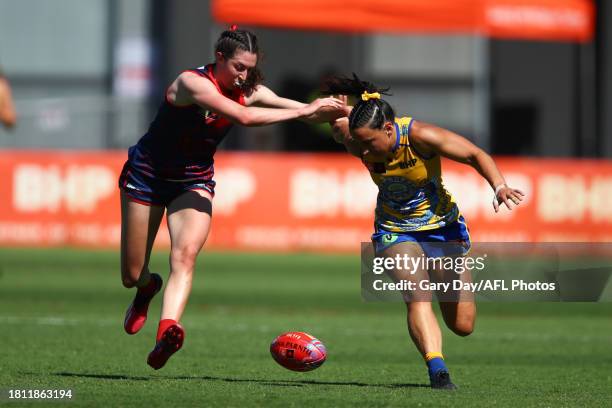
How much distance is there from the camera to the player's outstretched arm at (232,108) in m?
8.29

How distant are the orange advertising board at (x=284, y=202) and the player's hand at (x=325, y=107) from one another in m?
14.0

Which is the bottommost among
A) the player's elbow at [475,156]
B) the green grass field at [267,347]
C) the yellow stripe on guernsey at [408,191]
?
the green grass field at [267,347]

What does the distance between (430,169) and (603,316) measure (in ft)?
23.6

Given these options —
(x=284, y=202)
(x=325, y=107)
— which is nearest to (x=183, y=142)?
(x=325, y=107)

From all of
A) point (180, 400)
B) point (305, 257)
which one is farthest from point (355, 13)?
point (180, 400)

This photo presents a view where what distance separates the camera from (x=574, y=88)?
3578cm

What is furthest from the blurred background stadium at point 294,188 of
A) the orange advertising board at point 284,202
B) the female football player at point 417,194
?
the female football player at point 417,194

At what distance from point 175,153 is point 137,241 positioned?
0.77 m

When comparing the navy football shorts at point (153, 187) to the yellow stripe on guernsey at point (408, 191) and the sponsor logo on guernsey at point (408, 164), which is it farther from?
the sponsor logo on guernsey at point (408, 164)

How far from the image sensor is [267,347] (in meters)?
11.2

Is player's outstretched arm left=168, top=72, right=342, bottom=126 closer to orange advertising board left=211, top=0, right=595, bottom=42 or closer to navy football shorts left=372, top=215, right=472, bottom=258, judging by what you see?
navy football shorts left=372, top=215, right=472, bottom=258

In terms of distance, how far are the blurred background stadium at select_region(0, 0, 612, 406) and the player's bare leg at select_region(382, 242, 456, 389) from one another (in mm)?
345

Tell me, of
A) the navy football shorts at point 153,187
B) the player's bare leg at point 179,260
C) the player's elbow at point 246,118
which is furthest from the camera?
the navy football shorts at point 153,187

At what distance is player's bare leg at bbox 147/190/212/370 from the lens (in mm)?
8172
